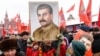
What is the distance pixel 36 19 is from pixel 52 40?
0.96 feet

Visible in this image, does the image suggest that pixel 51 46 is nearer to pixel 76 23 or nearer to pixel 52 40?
pixel 52 40

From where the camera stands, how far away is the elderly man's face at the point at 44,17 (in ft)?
10.3

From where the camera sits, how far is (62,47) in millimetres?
3277

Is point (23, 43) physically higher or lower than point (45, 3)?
lower

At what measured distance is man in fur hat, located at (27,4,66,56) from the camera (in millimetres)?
3123

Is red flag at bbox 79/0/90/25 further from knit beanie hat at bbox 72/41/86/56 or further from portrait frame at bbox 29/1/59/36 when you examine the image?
knit beanie hat at bbox 72/41/86/56

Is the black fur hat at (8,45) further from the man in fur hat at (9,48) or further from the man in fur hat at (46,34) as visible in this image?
the man in fur hat at (46,34)

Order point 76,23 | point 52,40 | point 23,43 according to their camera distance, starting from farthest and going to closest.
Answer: point 76,23 → point 23,43 → point 52,40

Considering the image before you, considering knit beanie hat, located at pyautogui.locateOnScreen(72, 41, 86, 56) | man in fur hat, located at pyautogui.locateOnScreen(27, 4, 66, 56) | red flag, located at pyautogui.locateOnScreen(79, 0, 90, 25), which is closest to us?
knit beanie hat, located at pyautogui.locateOnScreen(72, 41, 86, 56)

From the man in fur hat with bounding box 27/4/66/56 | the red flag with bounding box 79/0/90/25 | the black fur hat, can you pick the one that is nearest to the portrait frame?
the man in fur hat with bounding box 27/4/66/56

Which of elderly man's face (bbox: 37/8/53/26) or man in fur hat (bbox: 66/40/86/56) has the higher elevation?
elderly man's face (bbox: 37/8/53/26)

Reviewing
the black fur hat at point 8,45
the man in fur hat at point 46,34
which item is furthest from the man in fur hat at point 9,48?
the man in fur hat at point 46,34

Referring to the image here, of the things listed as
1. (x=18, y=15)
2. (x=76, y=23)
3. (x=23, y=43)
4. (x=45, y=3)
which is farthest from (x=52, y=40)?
(x=18, y=15)

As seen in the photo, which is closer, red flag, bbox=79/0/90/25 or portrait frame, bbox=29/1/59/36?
portrait frame, bbox=29/1/59/36
